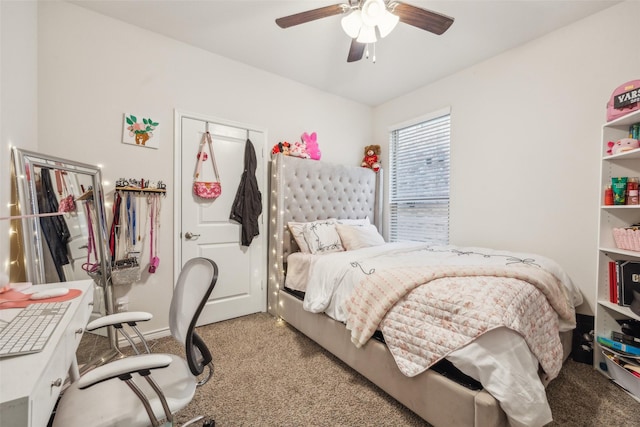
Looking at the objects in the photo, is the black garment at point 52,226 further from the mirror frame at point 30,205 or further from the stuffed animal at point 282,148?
the stuffed animal at point 282,148

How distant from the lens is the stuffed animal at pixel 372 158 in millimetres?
3869

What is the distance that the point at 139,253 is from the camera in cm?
239

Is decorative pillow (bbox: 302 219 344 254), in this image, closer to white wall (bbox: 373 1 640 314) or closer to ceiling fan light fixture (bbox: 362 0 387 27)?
white wall (bbox: 373 1 640 314)

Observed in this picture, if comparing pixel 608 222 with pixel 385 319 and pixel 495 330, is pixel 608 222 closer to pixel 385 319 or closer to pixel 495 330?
pixel 495 330

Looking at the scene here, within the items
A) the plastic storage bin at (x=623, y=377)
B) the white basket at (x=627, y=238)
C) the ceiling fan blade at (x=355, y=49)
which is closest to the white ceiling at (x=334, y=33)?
→ the ceiling fan blade at (x=355, y=49)

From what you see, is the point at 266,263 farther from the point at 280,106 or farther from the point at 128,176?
the point at 280,106

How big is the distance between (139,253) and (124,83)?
1507 mm

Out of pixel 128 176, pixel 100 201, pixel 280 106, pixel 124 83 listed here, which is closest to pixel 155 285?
pixel 100 201

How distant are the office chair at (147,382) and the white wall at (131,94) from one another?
1.46 metres

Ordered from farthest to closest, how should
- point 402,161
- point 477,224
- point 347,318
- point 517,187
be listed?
point 402,161 < point 477,224 < point 517,187 < point 347,318

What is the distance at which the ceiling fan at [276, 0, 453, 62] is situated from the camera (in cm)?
163

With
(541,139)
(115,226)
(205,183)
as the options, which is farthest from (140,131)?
(541,139)

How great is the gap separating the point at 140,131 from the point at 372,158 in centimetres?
282

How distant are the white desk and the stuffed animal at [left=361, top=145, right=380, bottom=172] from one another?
3494 mm
